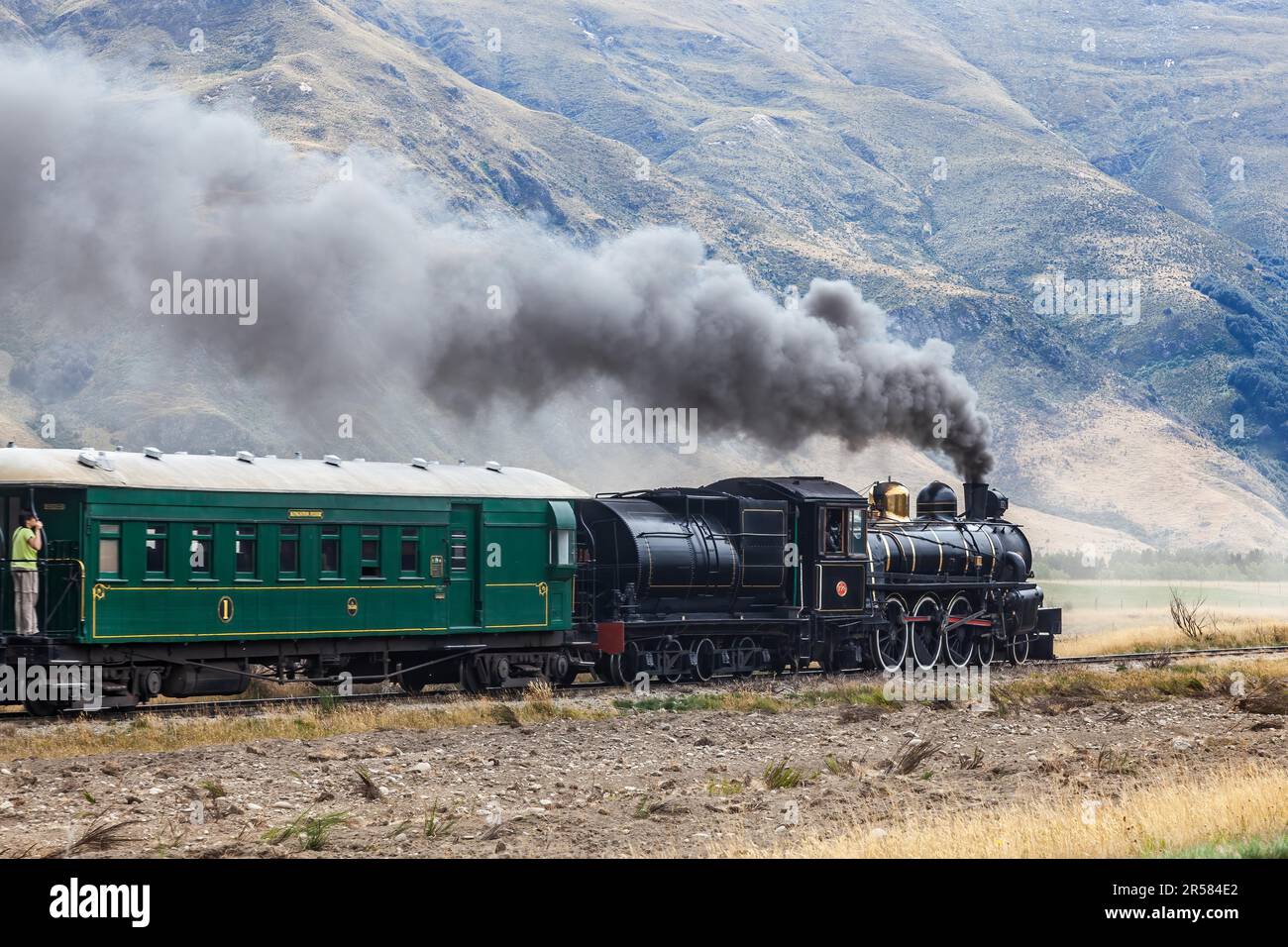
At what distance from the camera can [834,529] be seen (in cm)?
3177

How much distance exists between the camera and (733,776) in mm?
18938

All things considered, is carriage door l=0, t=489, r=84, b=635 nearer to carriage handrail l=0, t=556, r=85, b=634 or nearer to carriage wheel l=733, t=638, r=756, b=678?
carriage handrail l=0, t=556, r=85, b=634

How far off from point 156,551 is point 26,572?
5.78 feet

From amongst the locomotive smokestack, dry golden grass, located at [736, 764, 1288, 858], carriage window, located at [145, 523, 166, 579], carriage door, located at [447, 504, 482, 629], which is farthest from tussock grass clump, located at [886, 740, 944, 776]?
the locomotive smokestack

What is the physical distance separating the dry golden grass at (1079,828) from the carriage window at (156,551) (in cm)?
1065

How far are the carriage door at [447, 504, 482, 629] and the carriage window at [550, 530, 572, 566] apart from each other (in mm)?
1647

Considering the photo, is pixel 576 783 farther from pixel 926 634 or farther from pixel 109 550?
pixel 926 634

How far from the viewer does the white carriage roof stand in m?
21.0

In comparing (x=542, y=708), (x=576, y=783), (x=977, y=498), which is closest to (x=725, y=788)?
(x=576, y=783)

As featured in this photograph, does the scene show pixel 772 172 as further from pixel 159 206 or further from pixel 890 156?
pixel 159 206

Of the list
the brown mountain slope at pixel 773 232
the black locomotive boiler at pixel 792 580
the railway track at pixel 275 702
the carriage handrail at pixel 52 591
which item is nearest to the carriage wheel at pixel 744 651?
the black locomotive boiler at pixel 792 580

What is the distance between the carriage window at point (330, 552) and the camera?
2372 cm

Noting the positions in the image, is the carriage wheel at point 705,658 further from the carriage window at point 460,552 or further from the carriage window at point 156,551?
the carriage window at point 156,551
